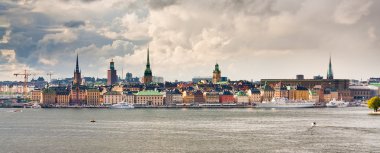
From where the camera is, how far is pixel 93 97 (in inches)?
5866

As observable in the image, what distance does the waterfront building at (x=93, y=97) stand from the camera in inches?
5827

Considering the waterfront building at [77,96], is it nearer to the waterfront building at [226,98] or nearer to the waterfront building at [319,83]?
the waterfront building at [226,98]

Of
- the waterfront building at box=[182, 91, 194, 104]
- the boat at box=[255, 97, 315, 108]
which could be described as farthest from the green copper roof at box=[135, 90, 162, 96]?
the boat at box=[255, 97, 315, 108]

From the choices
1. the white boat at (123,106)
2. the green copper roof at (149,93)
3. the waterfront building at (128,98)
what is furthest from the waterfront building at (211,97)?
the white boat at (123,106)

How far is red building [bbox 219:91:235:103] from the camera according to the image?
15275cm

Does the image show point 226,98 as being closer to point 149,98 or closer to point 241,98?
point 241,98

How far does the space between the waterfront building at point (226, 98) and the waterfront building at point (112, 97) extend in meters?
21.4

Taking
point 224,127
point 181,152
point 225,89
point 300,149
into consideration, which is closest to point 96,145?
point 181,152

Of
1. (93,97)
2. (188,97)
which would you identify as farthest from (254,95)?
(93,97)

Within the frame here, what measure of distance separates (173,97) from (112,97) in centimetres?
1278

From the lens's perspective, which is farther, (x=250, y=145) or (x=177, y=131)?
(x=177, y=131)

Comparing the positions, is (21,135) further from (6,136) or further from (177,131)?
(177,131)

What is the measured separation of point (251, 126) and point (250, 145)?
18.8 meters

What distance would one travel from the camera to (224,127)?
65.8 m
